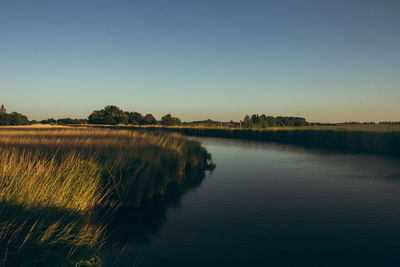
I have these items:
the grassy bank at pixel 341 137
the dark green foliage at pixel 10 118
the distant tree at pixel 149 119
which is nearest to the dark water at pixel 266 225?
the grassy bank at pixel 341 137

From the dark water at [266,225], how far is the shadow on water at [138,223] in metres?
0.03

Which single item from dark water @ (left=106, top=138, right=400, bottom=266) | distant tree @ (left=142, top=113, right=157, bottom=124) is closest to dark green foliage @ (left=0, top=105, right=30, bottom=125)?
dark water @ (left=106, top=138, right=400, bottom=266)

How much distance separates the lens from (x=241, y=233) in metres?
9.18

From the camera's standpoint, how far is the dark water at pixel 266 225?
7.63m

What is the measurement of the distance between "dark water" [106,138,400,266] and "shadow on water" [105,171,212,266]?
0.03m

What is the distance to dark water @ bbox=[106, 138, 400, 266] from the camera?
301 inches

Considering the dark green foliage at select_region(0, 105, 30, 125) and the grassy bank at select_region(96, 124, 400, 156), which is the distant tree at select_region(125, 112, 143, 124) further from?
the grassy bank at select_region(96, 124, 400, 156)

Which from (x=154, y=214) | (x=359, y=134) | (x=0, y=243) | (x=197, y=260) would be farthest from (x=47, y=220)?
(x=359, y=134)

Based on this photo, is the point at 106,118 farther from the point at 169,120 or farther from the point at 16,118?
the point at 16,118

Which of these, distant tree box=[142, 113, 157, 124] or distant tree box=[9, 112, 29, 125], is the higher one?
distant tree box=[142, 113, 157, 124]

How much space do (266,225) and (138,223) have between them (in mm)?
4499

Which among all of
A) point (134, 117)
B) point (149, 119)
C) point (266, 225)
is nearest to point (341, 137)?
point (266, 225)

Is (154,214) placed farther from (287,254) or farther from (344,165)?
(344,165)

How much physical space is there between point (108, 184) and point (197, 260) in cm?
561
